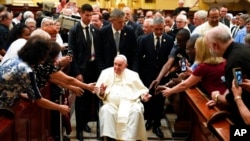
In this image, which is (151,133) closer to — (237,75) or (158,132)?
(158,132)

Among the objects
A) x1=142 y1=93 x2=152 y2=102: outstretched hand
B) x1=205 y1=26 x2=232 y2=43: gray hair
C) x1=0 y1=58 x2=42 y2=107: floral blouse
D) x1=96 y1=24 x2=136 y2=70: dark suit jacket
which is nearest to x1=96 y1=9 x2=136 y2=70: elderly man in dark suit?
x1=96 y1=24 x2=136 y2=70: dark suit jacket

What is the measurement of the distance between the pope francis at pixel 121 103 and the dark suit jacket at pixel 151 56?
58 cm

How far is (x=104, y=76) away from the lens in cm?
579

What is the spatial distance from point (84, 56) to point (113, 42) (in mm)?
Answer: 471

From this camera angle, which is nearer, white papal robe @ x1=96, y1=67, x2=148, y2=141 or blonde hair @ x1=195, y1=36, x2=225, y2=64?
blonde hair @ x1=195, y1=36, x2=225, y2=64

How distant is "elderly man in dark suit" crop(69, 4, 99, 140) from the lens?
6086 mm

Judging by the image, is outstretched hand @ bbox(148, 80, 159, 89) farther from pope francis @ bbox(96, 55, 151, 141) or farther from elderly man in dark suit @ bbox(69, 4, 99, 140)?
elderly man in dark suit @ bbox(69, 4, 99, 140)

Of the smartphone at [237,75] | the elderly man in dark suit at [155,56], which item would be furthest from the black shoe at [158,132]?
the smartphone at [237,75]

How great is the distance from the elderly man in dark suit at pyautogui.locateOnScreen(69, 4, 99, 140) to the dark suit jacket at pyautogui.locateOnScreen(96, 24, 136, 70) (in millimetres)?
104

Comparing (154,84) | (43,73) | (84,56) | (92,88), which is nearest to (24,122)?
(43,73)

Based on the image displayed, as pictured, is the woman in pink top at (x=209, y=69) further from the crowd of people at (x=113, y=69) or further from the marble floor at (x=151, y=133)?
the marble floor at (x=151, y=133)

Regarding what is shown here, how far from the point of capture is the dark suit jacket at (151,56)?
6387 millimetres

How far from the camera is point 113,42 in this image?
20.0ft

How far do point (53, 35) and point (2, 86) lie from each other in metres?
2.33
